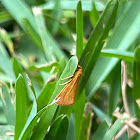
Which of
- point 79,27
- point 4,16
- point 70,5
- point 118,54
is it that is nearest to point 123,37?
point 118,54

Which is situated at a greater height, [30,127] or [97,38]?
[97,38]

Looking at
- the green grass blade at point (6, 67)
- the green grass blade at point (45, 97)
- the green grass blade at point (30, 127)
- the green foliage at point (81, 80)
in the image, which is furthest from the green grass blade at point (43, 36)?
the green grass blade at point (30, 127)

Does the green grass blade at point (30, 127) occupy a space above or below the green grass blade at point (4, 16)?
below

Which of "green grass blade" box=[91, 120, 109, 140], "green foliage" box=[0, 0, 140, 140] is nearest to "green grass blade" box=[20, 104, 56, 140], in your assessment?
"green foliage" box=[0, 0, 140, 140]

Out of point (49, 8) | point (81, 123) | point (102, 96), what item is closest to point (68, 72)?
point (81, 123)

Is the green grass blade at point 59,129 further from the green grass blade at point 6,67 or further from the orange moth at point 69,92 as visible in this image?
the green grass blade at point 6,67

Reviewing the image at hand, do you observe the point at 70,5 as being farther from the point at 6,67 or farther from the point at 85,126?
the point at 85,126

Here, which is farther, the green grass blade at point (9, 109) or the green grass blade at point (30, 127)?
the green grass blade at point (9, 109)

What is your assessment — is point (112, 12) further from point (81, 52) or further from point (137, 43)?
point (137, 43)
